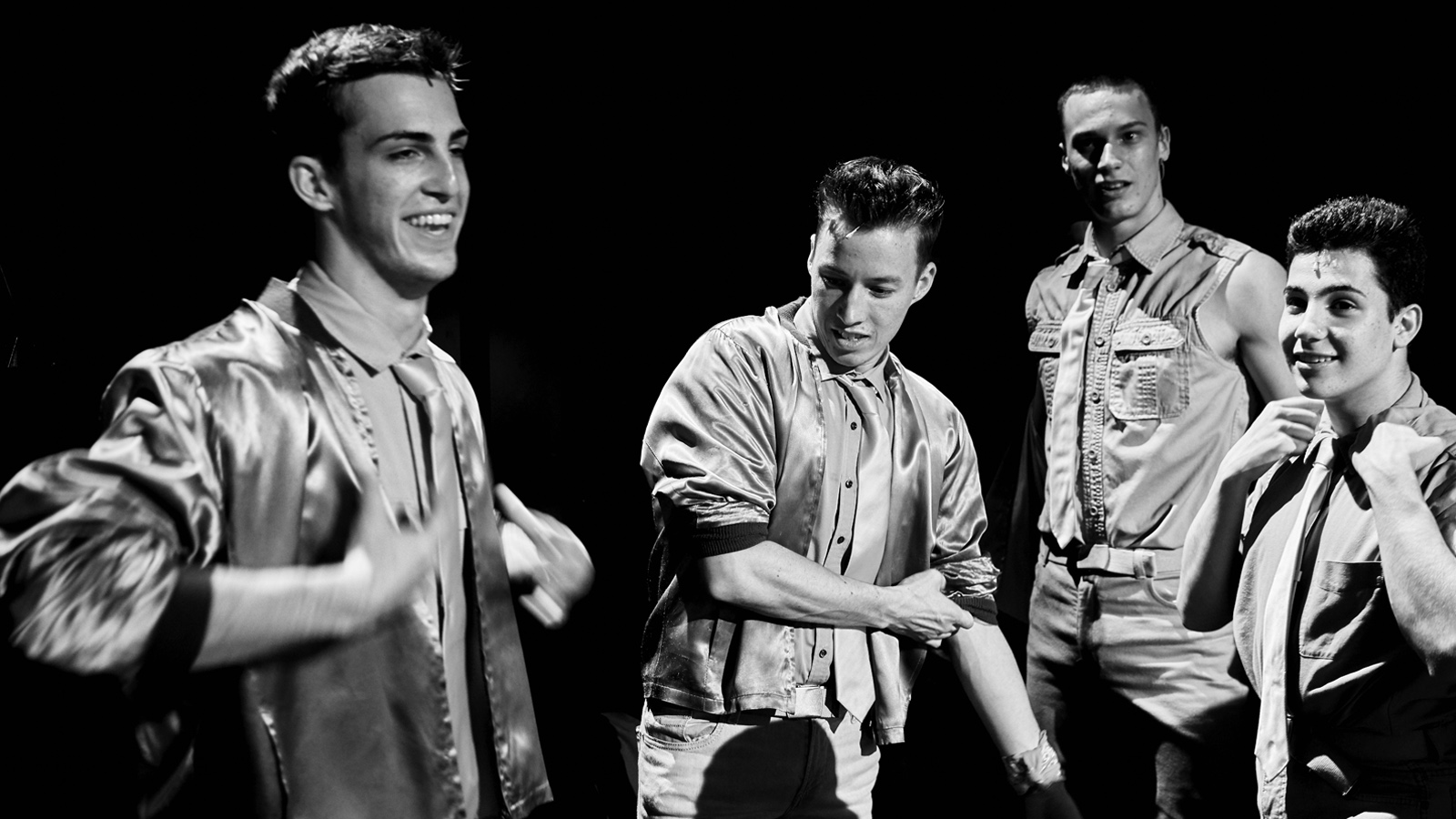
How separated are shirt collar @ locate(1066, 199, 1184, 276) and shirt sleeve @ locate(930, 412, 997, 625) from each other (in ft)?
3.10

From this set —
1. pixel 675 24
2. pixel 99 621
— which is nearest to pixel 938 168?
pixel 675 24

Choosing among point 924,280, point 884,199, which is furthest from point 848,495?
point 884,199

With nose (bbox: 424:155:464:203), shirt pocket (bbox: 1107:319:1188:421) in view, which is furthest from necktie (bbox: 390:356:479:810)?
shirt pocket (bbox: 1107:319:1188:421)

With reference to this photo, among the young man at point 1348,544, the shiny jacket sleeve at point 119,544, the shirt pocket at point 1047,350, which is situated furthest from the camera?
the shirt pocket at point 1047,350

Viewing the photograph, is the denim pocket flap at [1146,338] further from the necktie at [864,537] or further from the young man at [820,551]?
the necktie at [864,537]

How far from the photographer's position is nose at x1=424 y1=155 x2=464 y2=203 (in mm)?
1531

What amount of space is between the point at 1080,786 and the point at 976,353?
4.61 feet

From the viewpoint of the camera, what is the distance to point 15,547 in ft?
3.94

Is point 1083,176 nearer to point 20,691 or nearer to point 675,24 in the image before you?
point 675,24

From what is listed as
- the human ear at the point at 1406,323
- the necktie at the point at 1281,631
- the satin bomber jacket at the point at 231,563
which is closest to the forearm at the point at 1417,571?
the necktie at the point at 1281,631

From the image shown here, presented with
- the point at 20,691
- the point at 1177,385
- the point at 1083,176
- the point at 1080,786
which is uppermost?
the point at 1083,176

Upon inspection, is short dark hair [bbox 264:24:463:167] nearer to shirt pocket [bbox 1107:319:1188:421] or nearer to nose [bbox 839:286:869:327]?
nose [bbox 839:286:869:327]

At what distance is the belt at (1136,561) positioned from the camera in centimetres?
291

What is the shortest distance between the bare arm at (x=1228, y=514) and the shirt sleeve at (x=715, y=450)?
3.10 ft
